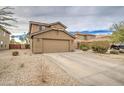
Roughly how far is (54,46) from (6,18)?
7.84 m

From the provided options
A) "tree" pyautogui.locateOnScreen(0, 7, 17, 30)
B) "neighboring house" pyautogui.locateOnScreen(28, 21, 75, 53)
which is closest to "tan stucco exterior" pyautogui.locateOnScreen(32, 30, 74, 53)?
"neighboring house" pyautogui.locateOnScreen(28, 21, 75, 53)

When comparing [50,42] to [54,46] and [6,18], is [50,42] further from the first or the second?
[6,18]

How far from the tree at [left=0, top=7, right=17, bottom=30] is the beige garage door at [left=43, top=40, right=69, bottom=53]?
7.17 meters

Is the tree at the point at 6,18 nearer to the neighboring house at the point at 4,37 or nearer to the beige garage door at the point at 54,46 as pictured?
the neighboring house at the point at 4,37

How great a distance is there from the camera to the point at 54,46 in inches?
523

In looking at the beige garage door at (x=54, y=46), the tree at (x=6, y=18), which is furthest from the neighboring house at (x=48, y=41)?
the tree at (x=6, y=18)

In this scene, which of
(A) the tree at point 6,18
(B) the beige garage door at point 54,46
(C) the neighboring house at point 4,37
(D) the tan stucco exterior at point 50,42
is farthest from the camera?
(D) the tan stucco exterior at point 50,42

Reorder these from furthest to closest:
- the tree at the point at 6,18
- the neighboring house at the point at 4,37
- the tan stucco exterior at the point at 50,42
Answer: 1. the tan stucco exterior at the point at 50,42
2. the neighboring house at the point at 4,37
3. the tree at the point at 6,18

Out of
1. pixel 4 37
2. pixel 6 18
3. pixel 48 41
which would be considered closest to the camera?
pixel 6 18

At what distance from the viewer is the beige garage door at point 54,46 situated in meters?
13.0

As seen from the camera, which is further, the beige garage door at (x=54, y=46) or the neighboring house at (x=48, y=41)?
the neighboring house at (x=48, y=41)

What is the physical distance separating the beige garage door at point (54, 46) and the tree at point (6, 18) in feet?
23.5

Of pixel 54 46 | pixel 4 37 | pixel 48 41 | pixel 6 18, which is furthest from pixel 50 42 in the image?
pixel 6 18
